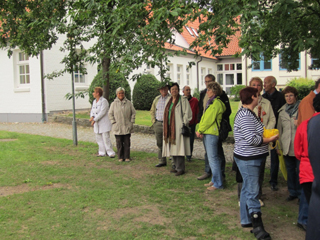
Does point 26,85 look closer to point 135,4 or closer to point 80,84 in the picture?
point 80,84

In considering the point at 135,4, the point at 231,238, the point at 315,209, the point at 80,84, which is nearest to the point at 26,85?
the point at 80,84

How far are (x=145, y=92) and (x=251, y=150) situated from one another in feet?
52.7

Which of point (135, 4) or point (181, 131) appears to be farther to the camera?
point (181, 131)

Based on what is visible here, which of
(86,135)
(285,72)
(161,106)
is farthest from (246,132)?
(285,72)

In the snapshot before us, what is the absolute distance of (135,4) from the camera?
5.25 meters

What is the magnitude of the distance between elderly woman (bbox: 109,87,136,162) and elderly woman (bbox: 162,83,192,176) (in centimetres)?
159

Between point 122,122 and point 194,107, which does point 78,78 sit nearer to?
point 122,122

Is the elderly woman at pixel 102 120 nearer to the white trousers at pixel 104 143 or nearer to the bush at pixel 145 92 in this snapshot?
the white trousers at pixel 104 143

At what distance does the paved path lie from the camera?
10102 mm

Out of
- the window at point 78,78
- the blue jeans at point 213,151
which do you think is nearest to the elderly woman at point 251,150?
the blue jeans at point 213,151

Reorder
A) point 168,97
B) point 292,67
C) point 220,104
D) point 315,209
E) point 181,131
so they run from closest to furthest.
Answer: point 315,209
point 220,104
point 181,131
point 168,97
point 292,67

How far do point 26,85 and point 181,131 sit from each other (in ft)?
44.3

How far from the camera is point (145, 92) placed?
19.9m

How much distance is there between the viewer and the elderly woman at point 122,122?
8.47m
